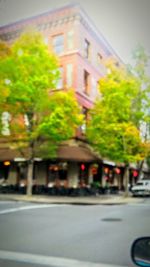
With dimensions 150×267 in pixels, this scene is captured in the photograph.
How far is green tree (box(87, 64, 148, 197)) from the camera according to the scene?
13.9 m

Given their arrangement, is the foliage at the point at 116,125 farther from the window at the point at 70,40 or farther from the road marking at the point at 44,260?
the road marking at the point at 44,260

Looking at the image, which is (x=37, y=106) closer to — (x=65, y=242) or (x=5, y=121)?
(x=5, y=121)

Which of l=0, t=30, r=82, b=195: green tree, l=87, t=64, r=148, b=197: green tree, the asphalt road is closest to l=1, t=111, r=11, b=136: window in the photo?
l=0, t=30, r=82, b=195: green tree

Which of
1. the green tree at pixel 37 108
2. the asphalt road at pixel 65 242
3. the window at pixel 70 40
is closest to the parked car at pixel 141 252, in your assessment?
the asphalt road at pixel 65 242

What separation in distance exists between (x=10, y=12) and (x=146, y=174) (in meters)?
25.4

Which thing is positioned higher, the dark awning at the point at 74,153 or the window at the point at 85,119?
the window at the point at 85,119

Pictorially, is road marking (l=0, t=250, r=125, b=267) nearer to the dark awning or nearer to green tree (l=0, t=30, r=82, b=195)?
green tree (l=0, t=30, r=82, b=195)

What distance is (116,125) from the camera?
14.3 m

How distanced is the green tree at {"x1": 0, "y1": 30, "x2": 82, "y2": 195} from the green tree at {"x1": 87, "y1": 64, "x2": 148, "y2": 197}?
1.55 metres

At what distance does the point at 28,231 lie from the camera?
17.3ft

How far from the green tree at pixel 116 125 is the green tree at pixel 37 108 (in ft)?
5.08

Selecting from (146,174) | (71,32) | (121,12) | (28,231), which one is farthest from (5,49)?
(146,174)

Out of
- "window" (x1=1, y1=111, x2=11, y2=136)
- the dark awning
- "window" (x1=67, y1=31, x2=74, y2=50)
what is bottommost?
the dark awning

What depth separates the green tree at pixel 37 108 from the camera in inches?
452
